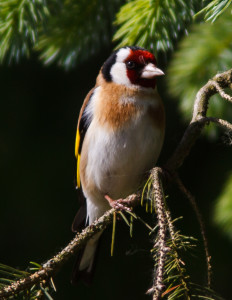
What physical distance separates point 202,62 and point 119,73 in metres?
0.46

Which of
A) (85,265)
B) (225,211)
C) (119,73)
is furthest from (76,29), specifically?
(85,265)

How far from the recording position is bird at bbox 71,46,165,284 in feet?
5.61

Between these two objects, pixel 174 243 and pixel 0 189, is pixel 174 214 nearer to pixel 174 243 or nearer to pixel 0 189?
pixel 0 189

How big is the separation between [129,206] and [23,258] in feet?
4.25

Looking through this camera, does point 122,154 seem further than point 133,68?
No

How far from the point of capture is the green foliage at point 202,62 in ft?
4.80

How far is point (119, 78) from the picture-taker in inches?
74.2

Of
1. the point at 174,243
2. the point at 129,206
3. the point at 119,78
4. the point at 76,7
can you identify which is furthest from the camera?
the point at 119,78

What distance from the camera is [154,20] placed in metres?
1.46

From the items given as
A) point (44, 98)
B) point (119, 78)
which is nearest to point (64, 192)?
point (44, 98)

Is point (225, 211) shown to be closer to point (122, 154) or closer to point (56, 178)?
point (122, 154)

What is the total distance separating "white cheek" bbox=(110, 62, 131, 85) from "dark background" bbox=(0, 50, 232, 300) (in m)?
0.64

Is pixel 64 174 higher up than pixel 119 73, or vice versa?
pixel 119 73

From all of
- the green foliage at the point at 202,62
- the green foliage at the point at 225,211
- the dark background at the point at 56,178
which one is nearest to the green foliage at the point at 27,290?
the green foliage at the point at 225,211
